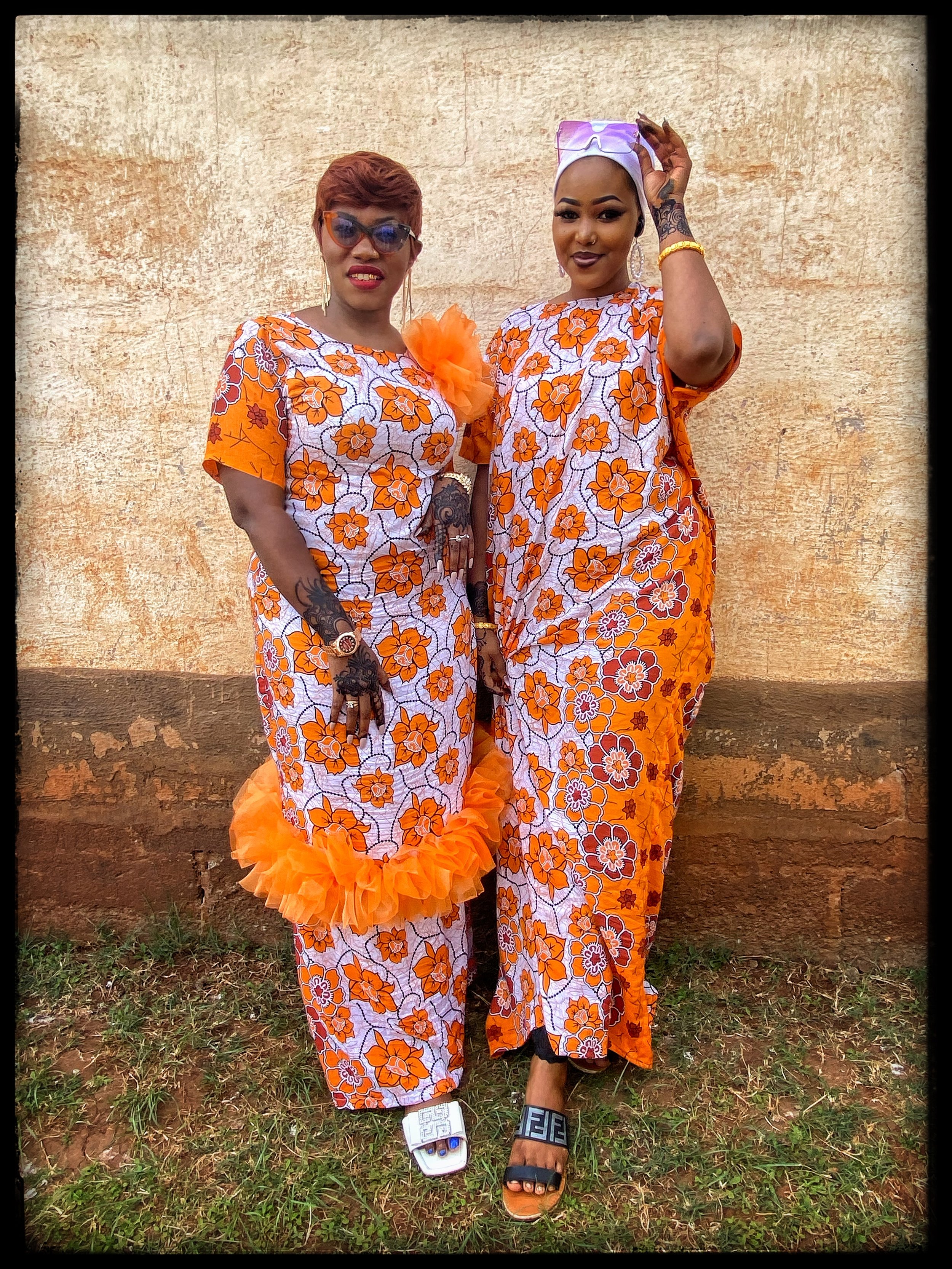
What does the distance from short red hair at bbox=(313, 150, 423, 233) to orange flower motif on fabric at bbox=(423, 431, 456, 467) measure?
535mm

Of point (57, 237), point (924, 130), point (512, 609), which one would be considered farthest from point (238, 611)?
point (924, 130)

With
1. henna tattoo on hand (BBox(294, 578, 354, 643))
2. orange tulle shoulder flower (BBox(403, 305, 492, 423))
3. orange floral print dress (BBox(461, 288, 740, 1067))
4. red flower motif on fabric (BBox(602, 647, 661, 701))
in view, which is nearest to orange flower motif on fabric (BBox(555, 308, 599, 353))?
orange floral print dress (BBox(461, 288, 740, 1067))

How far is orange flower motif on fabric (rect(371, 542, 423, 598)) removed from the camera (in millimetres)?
2230

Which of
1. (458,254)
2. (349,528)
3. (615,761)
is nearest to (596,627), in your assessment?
(615,761)

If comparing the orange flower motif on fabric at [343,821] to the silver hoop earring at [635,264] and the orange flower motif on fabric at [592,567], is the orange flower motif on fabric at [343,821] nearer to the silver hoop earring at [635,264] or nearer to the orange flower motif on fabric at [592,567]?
the orange flower motif on fabric at [592,567]

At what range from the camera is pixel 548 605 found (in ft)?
7.96

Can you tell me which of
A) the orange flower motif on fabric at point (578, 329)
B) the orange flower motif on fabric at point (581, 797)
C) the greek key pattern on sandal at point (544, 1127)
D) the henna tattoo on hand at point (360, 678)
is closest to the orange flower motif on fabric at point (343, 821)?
the henna tattoo on hand at point (360, 678)

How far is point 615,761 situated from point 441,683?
0.51m

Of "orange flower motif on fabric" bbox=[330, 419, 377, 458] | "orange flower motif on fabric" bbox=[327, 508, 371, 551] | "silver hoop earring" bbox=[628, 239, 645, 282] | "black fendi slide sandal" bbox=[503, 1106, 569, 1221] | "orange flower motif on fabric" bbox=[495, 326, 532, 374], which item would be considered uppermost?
"silver hoop earring" bbox=[628, 239, 645, 282]

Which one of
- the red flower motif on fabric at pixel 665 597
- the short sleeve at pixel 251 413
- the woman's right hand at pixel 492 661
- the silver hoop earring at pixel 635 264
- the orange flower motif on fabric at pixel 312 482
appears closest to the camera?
the short sleeve at pixel 251 413

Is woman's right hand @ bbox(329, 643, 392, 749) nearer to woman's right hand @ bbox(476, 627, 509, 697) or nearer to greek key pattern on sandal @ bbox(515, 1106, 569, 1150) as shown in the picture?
woman's right hand @ bbox(476, 627, 509, 697)

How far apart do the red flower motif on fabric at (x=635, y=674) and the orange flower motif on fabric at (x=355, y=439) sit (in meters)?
0.84

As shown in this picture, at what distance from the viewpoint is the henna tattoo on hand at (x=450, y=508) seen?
2.26m

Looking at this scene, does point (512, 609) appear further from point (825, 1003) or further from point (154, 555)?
point (825, 1003)
